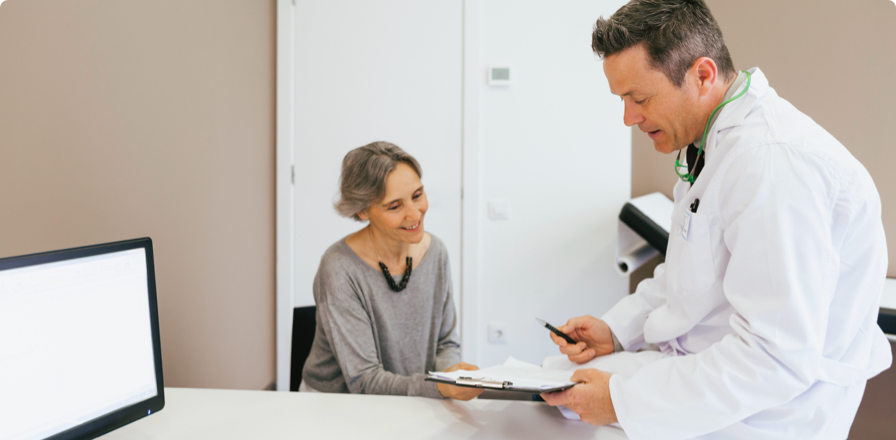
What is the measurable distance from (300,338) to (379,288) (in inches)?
18.4

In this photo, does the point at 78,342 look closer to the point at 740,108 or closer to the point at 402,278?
the point at 402,278

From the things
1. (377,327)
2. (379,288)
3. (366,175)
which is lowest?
(377,327)

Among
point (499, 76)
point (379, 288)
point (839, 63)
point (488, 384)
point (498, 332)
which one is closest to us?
point (488, 384)

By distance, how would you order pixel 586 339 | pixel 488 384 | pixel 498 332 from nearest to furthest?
1. pixel 488 384
2. pixel 586 339
3. pixel 498 332

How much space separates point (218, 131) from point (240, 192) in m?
0.33

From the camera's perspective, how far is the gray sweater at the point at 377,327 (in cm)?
128

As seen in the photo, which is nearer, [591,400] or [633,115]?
[591,400]

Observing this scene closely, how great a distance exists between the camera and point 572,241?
2.45 m

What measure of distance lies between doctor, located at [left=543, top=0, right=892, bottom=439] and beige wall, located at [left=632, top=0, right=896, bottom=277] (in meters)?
1.32

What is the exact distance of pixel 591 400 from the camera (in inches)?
35.7

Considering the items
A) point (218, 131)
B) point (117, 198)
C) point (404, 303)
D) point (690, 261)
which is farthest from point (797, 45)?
point (117, 198)

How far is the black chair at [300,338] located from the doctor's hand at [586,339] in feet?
2.92

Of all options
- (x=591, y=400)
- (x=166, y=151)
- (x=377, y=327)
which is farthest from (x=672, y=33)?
(x=166, y=151)

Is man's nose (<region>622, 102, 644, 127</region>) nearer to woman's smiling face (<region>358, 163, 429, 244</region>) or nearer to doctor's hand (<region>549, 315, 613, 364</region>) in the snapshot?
doctor's hand (<region>549, 315, 613, 364</region>)
